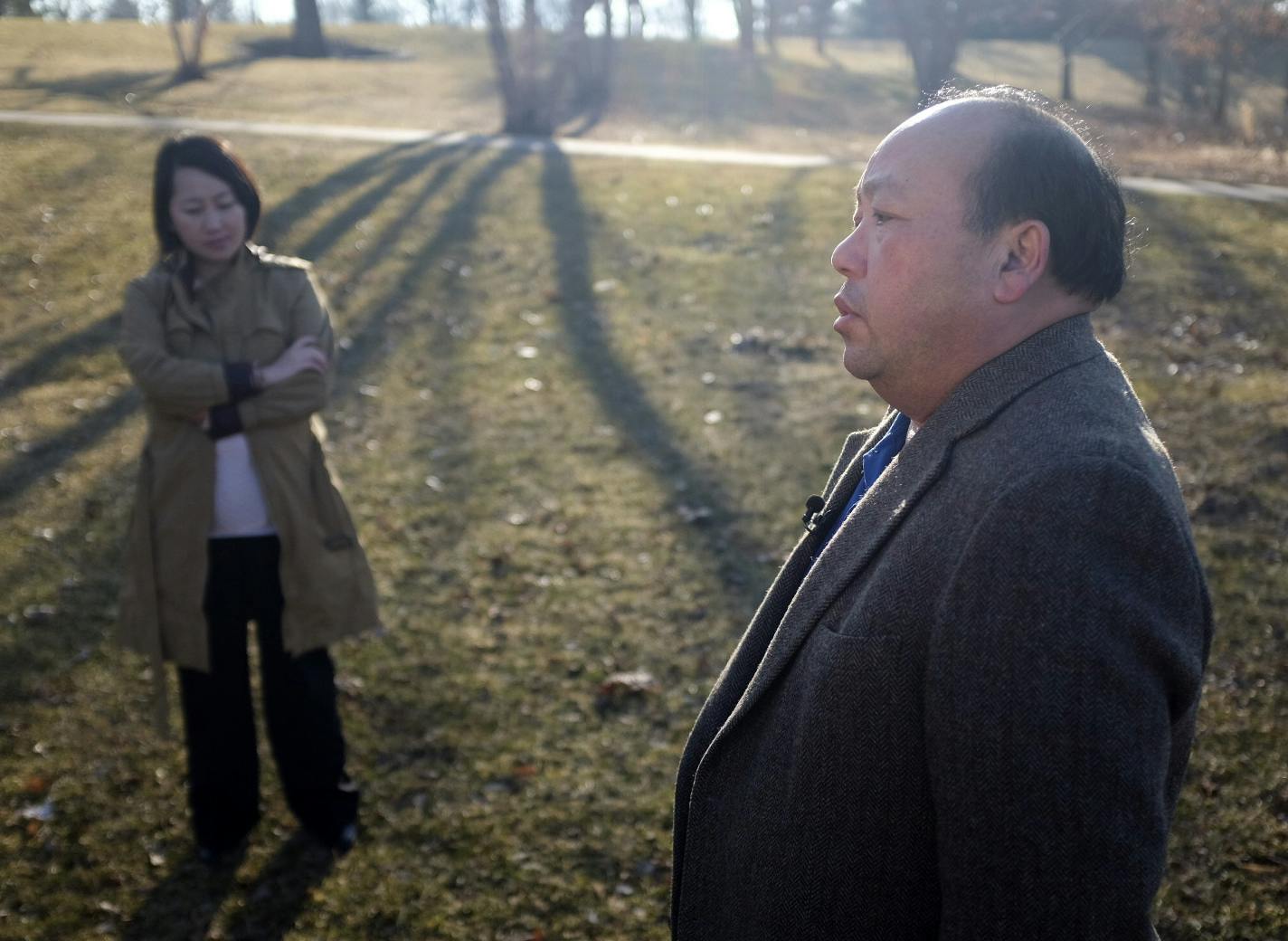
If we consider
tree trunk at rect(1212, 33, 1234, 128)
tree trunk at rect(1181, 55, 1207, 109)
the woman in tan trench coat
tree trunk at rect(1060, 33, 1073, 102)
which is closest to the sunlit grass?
the woman in tan trench coat

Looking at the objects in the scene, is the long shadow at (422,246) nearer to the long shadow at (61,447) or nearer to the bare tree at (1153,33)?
the long shadow at (61,447)

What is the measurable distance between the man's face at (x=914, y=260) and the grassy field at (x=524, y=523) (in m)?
2.70

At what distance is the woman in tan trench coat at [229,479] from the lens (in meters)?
3.65

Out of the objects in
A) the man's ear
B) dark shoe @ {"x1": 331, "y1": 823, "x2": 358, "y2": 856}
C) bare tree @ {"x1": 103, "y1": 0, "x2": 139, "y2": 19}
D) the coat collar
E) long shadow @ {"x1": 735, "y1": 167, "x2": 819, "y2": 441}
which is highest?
bare tree @ {"x1": 103, "y1": 0, "x2": 139, "y2": 19}

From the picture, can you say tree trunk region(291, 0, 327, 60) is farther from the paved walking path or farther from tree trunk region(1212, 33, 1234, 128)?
tree trunk region(1212, 33, 1234, 128)

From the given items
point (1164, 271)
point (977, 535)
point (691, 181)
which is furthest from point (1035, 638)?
point (691, 181)

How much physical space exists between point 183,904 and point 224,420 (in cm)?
171

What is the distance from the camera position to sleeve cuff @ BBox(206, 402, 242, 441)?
368 cm

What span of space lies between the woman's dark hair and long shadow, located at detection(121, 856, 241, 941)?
7.19 ft

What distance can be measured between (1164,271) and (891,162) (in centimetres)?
972

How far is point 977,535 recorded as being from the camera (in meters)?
1.51

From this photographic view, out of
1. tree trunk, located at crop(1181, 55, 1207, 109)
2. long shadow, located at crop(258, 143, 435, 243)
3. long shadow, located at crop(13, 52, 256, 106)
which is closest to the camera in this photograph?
long shadow, located at crop(258, 143, 435, 243)

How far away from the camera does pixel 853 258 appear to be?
1806 millimetres

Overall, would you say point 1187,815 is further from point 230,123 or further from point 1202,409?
point 230,123
